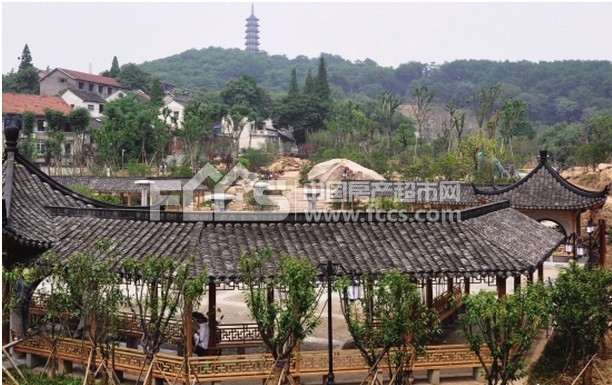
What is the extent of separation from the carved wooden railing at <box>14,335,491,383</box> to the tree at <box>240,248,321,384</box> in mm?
783

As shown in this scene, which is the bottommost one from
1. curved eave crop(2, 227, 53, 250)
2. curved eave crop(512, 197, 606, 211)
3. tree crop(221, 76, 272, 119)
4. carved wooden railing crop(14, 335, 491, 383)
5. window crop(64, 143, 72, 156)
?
carved wooden railing crop(14, 335, 491, 383)

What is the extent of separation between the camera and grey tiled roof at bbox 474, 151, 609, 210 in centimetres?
2425

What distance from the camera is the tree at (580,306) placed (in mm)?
12062

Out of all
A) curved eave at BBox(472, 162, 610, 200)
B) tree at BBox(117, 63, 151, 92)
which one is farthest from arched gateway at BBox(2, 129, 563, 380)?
tree at BBox(117, 63, 151, 92)

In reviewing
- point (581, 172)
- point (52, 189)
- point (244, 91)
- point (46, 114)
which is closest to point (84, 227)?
point (52, 189)

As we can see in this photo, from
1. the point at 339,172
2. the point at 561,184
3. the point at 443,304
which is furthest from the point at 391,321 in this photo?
the point at 339,172

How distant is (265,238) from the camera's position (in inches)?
506

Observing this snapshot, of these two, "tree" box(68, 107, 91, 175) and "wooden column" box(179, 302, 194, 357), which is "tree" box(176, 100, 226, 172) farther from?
"wooden column" box(179, 302, 194, 357)

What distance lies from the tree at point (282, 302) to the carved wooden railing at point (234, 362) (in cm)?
78

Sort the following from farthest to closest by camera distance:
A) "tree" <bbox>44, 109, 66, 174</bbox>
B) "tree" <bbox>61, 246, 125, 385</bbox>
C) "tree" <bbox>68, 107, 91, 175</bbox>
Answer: "tree" <bbox>68, 107, 91, 175</bbox> < "tree" <bbox>44, 109, 66, 174</bbox> < "tree" <bbox>61, 246, 125, 385</bbox>

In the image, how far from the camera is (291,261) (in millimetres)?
10984

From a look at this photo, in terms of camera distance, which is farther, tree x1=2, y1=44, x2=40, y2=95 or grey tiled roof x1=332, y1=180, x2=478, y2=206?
tree x1=2, y1=44, x2=40, y2=95

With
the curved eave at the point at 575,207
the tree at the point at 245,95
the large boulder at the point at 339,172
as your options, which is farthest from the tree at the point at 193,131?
the curved eave at the point at 575,207

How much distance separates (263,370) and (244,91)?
244 feet
